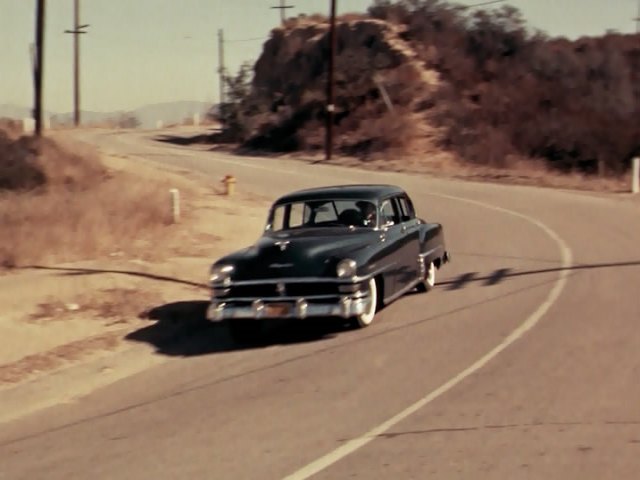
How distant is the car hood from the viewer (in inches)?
477

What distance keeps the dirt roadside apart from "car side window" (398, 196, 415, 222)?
299 centimetres

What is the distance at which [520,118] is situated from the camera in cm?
5059

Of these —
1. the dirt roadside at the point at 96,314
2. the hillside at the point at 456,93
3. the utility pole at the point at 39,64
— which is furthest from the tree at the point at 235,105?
the dirt roadside at the point at 96,314

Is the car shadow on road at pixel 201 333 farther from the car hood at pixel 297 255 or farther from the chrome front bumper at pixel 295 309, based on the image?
the car hood at pixel 297 255

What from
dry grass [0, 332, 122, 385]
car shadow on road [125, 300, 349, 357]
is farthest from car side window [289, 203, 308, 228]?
dry grass [0, 332, 122, 385]

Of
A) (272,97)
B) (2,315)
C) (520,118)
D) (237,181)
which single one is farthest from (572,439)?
(272,97)

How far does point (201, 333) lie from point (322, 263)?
2298 millimetres

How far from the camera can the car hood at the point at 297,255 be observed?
12117 mm

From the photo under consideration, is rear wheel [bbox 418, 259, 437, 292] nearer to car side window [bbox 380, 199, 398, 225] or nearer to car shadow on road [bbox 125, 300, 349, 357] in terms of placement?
car side window [bbox 380, 199, 398, 225]

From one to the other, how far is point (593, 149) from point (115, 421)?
36644 mm

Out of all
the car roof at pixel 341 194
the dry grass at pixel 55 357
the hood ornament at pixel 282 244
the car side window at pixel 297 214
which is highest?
the car roof at pixel 341 194

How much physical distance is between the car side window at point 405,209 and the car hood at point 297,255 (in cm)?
161

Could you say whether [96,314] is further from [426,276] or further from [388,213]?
[426,276]

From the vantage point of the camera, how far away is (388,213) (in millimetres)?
14133
